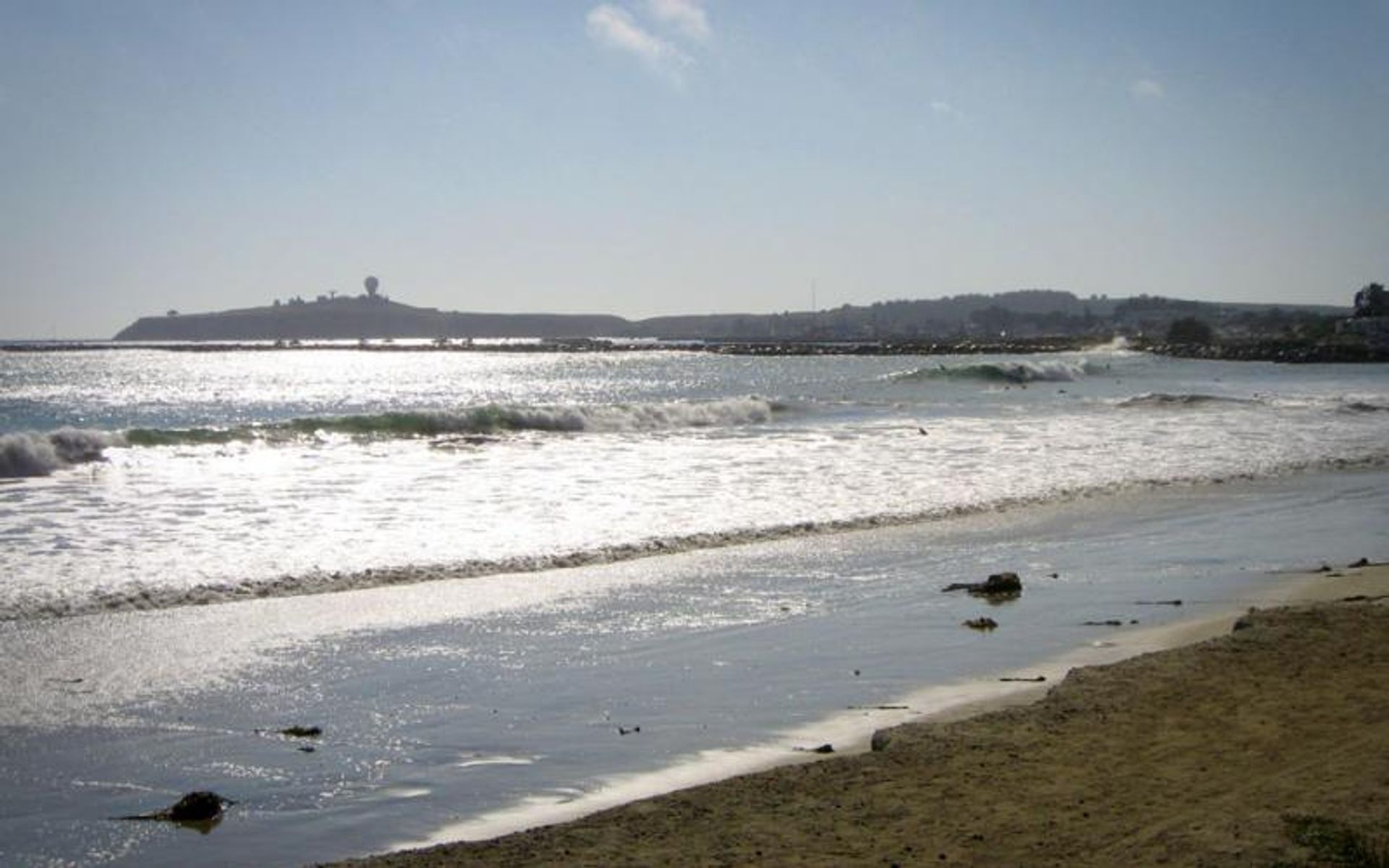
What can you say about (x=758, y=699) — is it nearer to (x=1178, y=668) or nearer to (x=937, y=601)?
(x=1178, y=668)

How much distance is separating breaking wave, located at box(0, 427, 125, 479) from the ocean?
0.31ft

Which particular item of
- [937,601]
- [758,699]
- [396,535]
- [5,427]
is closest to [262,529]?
[396,535]

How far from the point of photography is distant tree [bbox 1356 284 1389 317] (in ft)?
547

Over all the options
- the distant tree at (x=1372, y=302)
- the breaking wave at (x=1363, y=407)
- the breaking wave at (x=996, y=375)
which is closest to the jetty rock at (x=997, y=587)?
the breaking wave at (x=1363, y=407)

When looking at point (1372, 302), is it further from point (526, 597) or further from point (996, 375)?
point (526, 597)

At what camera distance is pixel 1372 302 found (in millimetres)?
170000

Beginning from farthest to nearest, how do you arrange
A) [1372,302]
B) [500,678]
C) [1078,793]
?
[1372,302] → [500,678] → [1078,793]

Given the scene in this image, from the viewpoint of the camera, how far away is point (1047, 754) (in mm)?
6836

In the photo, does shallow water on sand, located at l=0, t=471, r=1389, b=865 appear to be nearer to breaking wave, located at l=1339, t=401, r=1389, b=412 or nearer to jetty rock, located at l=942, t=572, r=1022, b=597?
jetty rock, located at l=942, t=572, r=1022, b=597

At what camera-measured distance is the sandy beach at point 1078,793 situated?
17.9ft

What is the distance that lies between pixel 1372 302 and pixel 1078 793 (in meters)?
184

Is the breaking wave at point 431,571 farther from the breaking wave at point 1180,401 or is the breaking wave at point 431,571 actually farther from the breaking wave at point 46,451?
the breaking wave at point 1180,401

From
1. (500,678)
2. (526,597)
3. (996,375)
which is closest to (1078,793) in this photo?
(500,678)

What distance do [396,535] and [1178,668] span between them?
994 cm
